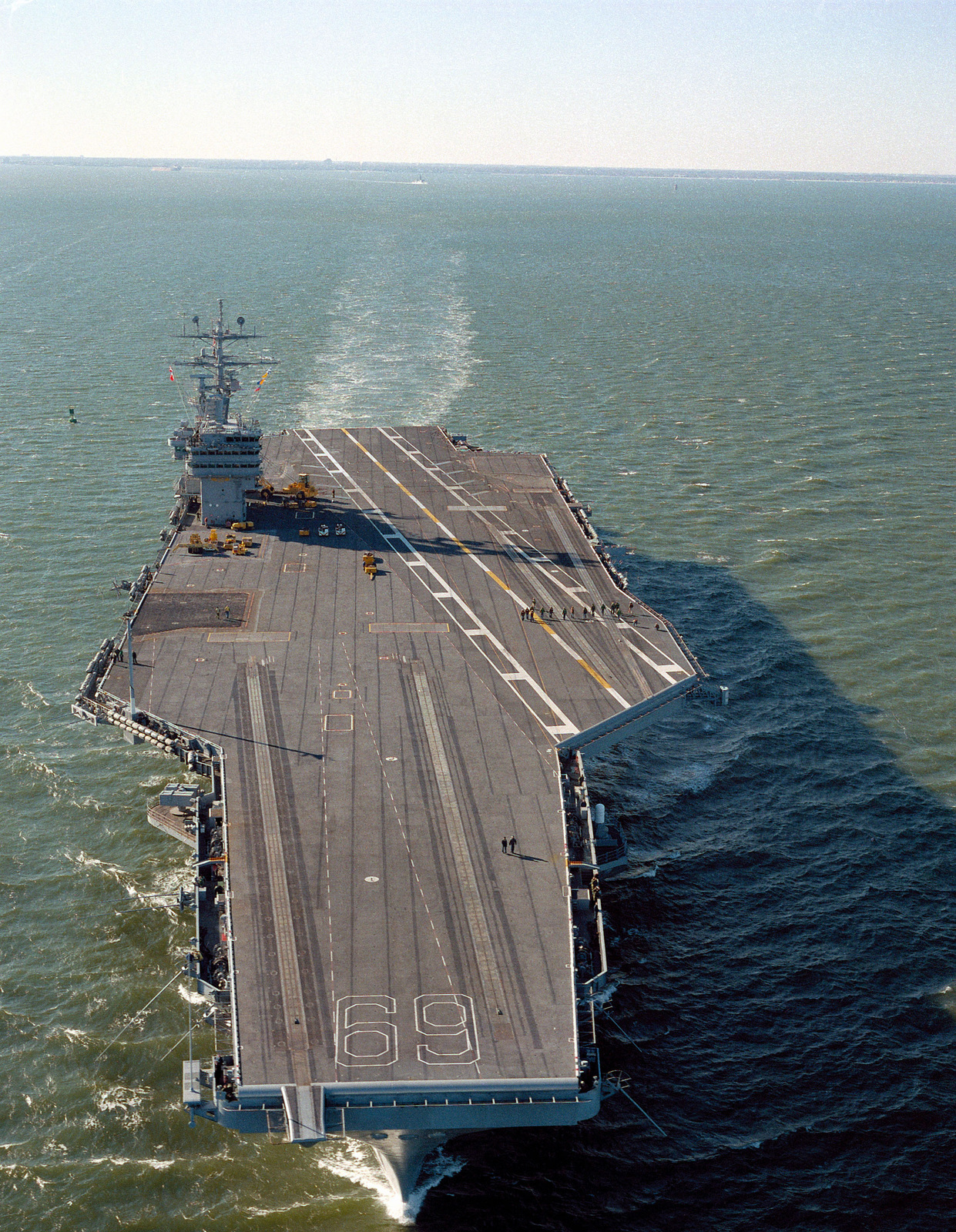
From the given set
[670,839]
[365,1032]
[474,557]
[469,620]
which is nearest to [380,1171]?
[365,1032]

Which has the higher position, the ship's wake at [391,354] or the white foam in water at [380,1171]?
the ship's wake at [391,354]

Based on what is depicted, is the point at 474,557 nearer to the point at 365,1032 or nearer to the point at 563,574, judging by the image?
the point at 563,574

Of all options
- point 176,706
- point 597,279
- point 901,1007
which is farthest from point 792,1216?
point 597,279

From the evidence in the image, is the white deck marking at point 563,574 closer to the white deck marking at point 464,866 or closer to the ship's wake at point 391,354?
the white deck marking at point 464,866

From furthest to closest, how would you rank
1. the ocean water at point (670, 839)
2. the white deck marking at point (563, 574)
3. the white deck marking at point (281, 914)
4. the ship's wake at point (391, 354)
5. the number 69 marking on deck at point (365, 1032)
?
the ship's wake at point (391, 354) → the white deck marking at point (563, 574) → the ocean water at point (670, 839) → the white deck marking at point (281, 914) → the number 69 marking on deck at point (365, 1032)

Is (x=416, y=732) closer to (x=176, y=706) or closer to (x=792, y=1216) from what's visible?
(x=176, y=706)

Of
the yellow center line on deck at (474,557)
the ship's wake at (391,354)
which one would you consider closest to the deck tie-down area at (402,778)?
the yellow center line on deck at (474,557)
